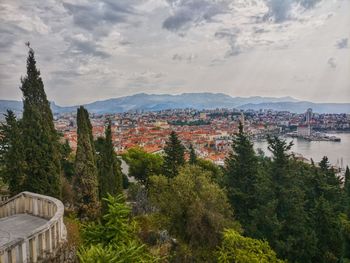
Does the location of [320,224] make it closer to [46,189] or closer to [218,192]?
[218,192]

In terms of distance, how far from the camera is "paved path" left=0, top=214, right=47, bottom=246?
18.0 feet

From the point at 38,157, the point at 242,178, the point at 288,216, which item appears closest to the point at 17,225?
the point at 38,157

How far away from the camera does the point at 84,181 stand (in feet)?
46.2

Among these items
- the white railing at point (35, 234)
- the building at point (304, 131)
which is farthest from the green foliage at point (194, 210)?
the building at point (304, 131)

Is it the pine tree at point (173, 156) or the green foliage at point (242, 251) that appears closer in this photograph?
the green foliage at point (242, 251)

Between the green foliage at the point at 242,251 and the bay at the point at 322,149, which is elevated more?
the green foliage at the point at 242,251

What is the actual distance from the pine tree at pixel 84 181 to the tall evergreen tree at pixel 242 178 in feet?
18.9

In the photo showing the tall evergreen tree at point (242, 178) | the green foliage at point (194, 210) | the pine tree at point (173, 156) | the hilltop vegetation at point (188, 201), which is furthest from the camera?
the pine tree at point (173, 156)

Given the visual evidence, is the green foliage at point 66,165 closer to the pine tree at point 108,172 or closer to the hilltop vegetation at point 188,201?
the hilltop vegetation at point 188,201

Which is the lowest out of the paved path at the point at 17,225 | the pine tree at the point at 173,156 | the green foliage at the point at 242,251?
the green foliage at the point at 242,251

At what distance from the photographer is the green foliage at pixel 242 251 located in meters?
8.74

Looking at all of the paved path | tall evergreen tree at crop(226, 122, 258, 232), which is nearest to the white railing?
the paved path

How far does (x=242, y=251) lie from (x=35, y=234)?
558cm

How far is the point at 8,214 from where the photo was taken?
709 cm
